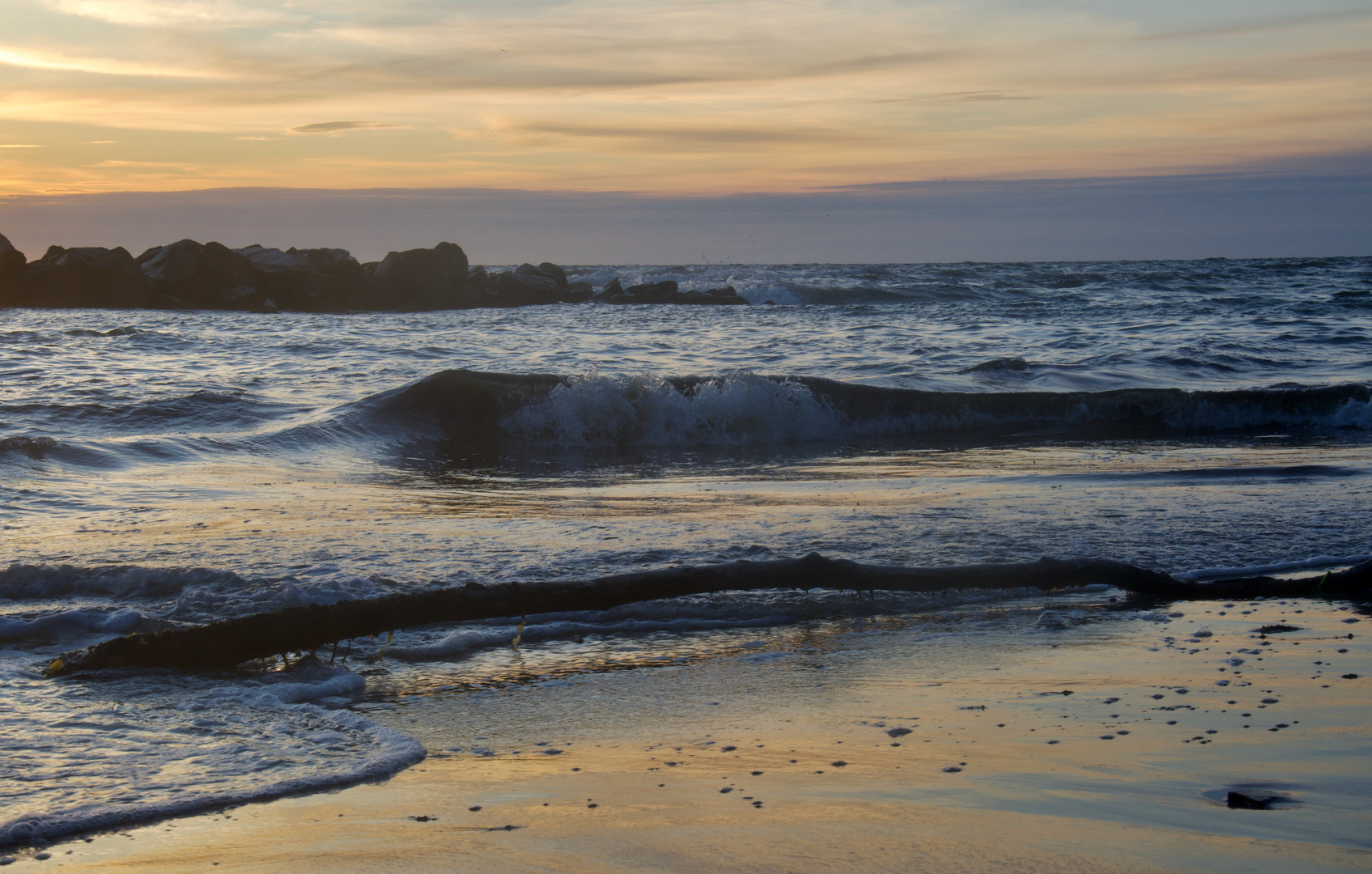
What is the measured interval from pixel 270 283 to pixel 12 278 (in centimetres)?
857

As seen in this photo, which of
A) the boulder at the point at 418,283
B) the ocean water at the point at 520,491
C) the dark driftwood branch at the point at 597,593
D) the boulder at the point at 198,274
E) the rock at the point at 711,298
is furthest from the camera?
the rock at the point at 711,298

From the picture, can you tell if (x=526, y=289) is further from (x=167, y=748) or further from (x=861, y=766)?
(x=861, y=766)

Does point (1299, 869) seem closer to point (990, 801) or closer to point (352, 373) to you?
point (990, 801)

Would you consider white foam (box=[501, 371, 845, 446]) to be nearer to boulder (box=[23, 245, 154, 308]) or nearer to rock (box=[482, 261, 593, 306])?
rock (box=[482, 261, 593, 306])

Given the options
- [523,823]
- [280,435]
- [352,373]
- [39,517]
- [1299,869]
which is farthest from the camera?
[352,373]

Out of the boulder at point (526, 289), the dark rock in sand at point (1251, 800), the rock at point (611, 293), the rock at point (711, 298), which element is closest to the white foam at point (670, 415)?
the dark rock in sand at point (1251, 800)

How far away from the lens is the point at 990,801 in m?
2.47

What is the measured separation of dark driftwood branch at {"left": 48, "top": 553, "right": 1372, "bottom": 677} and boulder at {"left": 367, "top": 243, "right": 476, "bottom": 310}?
32.5m

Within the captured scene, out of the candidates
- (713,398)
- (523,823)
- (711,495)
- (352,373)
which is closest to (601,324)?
(352,373)

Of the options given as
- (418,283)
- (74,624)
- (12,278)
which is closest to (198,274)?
(12,278)

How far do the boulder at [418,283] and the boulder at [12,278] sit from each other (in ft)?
36.5

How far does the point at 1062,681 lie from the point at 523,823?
6.51ft

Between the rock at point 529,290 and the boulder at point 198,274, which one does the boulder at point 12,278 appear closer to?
the boulder at point 198,274

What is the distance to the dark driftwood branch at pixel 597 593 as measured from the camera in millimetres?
3717
